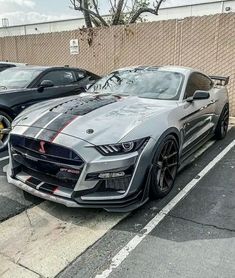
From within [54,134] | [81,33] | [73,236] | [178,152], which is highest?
[81,33]

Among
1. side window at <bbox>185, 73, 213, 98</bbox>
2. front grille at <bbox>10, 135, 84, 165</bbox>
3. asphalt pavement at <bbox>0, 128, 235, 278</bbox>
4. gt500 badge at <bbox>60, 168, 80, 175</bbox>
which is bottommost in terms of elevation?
asphalt pavement at <bbox>0, 128, 235, 278</bbox>

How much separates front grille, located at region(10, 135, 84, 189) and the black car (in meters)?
1.87

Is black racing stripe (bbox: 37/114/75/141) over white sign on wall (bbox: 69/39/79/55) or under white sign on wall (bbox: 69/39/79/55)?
under

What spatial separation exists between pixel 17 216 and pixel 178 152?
2047mm

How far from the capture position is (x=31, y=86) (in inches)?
254

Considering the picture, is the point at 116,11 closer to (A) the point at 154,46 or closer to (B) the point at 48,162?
(A) the point at 154,46

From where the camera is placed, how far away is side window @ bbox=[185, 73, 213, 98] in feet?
16.3

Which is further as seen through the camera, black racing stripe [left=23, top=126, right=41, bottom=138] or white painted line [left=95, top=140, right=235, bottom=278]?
black racing stripe [left=23, top=126, right=41, bottom=138]

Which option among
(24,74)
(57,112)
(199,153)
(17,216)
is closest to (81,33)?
(24,74)

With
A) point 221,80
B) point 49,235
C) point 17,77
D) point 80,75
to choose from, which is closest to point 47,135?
point 49,235

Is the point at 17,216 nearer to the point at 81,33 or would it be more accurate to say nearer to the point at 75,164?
the point at 75,164

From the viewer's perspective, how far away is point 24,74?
6.82 meters

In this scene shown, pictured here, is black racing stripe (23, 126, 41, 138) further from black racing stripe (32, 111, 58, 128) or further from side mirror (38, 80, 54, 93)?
side mirror (38, 80, 54, 93)

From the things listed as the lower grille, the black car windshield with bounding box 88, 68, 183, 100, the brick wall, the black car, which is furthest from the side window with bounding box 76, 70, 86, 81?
the lower grille
